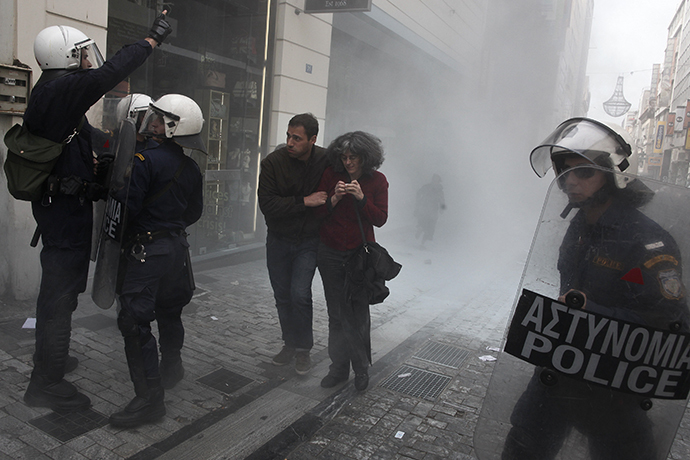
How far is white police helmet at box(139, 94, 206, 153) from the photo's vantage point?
9.05 feet

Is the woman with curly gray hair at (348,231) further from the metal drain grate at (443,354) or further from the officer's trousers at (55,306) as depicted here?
the officer's trousers at (55,306)

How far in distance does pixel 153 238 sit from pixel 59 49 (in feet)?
3.51

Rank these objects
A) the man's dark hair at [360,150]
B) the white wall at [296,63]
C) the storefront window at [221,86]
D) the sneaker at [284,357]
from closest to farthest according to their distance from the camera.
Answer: the man's dark hair at [360,150]
the sneaker at [284,357]
the storefront window at [221,86]
the white wall at [296,63]

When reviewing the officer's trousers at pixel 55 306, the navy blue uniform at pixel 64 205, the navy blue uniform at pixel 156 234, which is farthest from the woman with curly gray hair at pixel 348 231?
the officer's trousers at pixel 55 306

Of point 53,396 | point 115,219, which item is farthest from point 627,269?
point 53,396

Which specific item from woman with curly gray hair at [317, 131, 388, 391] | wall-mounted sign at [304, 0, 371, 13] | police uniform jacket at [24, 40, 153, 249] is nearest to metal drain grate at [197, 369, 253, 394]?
woman with curly gray hair at [317, 131, 388, 391]

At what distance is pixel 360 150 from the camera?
3.17 m

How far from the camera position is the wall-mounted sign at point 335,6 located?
690cm

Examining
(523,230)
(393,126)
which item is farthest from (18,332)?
(523,230)

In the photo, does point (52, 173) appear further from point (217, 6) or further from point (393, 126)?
point (393, 126)

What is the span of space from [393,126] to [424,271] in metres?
5.92

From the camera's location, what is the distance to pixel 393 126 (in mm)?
12703

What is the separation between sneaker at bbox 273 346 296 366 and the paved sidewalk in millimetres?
47

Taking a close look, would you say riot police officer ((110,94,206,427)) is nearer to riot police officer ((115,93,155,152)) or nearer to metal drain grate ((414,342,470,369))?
riot police officer ((115,93,155,152))
